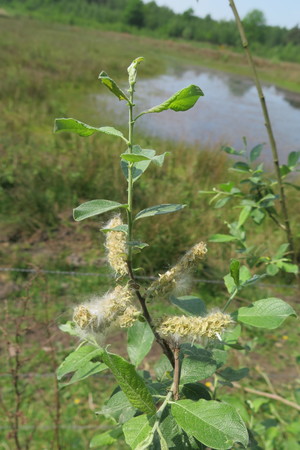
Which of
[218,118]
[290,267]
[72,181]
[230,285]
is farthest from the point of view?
[218,118]

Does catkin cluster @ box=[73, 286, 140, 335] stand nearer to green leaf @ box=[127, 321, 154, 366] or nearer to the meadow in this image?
green leaf @ box=[127, 321, 154, 366]

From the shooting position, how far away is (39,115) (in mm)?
6160

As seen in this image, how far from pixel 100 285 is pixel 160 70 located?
11.4 metres

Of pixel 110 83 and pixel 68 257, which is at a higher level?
pixel 110 83

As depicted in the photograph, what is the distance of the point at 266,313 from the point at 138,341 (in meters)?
0.23

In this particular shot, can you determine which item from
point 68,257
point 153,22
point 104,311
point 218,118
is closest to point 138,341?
point 104,311

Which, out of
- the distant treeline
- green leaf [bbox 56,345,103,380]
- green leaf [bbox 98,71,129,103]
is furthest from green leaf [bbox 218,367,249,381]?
the distant treeline

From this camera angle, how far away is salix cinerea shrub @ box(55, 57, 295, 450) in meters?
0.39

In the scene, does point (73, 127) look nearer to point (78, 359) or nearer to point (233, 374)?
point (78, 359)

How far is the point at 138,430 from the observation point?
41cm

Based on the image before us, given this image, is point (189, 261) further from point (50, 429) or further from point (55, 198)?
point (55, 198)

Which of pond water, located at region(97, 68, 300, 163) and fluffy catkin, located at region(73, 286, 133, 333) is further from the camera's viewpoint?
pond water, located at region(97, 68, 300, 163)

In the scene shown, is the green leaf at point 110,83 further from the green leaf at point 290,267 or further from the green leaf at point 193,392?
the green leaf at point 290,267

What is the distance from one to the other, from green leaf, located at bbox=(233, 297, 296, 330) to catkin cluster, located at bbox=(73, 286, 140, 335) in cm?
15
